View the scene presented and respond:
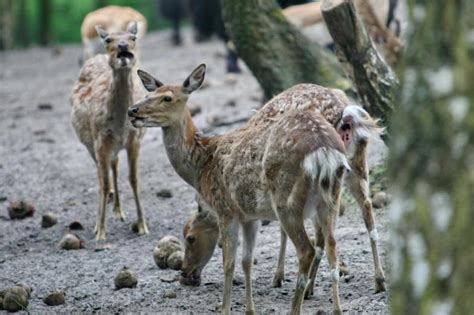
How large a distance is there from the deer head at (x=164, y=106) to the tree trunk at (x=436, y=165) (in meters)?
3.52

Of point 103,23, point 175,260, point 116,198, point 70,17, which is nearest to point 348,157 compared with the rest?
point 175,260

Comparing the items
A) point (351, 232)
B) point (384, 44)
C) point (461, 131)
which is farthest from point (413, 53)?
point (384, 44)

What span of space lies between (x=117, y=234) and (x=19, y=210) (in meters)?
1.01

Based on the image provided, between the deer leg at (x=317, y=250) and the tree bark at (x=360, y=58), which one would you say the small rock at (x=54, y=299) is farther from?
the tree bark at (x=360, y=58)

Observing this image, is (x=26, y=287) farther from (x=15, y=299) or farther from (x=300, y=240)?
(x=300, y=240)

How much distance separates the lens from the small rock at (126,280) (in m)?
6.52

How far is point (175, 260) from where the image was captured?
6938 mm

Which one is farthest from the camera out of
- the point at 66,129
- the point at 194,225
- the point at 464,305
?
the point at 66,129

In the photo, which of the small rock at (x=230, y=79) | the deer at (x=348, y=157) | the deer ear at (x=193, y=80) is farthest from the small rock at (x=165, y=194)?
the small rock at (x=230, y=79)

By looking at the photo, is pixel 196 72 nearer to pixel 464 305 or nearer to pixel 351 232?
pixel 351 232

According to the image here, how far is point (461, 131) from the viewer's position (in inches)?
108

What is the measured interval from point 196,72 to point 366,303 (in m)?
1.75

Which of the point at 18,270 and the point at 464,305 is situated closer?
the point at 464,305

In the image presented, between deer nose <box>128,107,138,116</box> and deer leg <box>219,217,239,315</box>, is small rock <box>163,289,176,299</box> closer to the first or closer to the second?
deer leg <box>219,217,239,315</box>
